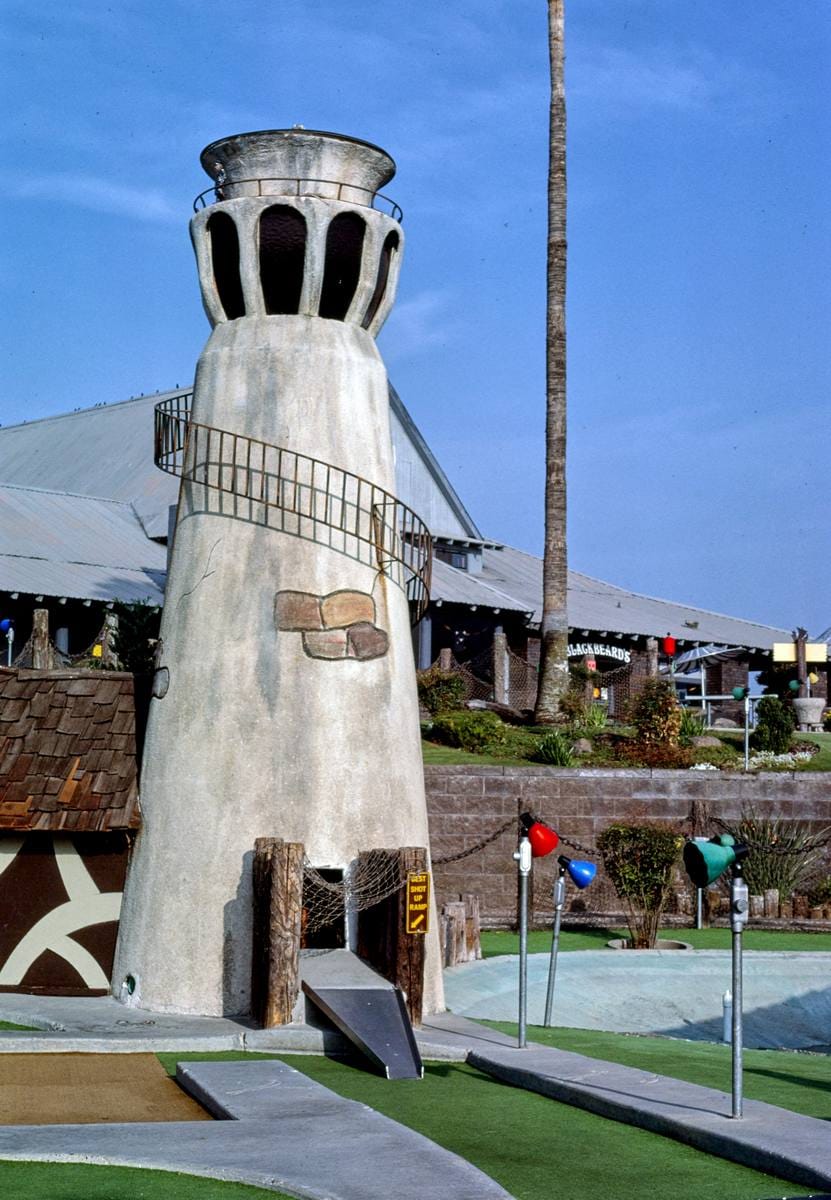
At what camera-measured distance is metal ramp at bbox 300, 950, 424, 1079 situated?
1193cm

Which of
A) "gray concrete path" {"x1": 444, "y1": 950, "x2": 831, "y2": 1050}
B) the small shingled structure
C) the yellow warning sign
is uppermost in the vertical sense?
the small shingled structure

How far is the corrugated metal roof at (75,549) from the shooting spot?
103 feet

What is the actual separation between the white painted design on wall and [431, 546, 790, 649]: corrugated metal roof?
67.0ft

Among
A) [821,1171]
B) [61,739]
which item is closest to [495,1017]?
[61,739]

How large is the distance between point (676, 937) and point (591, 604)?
21214 mm

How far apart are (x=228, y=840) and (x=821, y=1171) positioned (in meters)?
7.49

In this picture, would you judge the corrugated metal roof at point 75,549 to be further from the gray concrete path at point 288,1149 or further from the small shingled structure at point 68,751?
the gray concrete path at point 288,1149

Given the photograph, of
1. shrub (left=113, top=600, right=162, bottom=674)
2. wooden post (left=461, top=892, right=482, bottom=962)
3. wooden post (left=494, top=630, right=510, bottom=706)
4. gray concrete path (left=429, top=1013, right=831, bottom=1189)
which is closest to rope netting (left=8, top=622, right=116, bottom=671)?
shrub (left=113, top=600, right=162, bottom=674)

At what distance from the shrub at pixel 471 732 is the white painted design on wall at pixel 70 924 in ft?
37.9

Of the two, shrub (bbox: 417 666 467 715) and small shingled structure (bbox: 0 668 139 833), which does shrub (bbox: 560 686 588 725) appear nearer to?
shrub (bbox: 417 666 467 715)

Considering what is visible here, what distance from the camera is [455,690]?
94.5 feet

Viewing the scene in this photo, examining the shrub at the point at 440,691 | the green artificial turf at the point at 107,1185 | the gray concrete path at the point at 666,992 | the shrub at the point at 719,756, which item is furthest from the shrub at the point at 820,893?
the green artificial turf at the point at 107,1185

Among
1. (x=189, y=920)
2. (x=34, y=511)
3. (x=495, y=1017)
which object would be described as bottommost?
(x=495, y=1017)

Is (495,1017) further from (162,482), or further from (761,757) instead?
(162,482)
